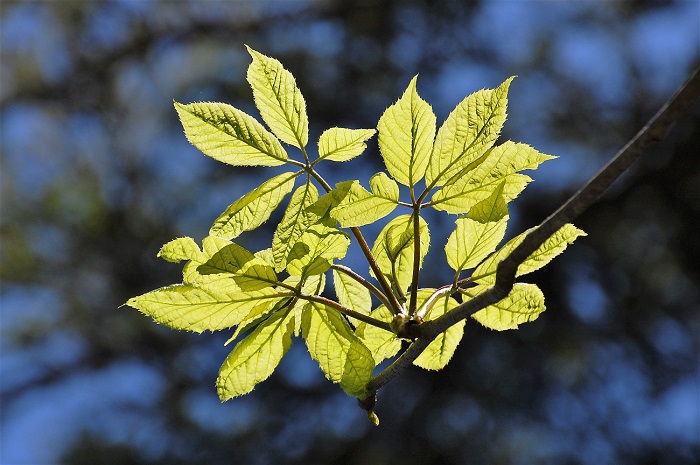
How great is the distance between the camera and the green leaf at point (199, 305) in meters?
0.53

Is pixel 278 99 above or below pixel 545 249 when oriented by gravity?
above

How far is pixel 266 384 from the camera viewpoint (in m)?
3.76

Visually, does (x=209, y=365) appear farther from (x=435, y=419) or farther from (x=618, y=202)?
(x=618, y=202)

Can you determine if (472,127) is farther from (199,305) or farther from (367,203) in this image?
(199,305)

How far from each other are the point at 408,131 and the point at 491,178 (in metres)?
0.07

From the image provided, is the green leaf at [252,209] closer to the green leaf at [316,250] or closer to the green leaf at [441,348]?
the green leaf at [316,250]

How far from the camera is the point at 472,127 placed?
519 millimetres

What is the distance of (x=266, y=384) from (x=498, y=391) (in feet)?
4.12

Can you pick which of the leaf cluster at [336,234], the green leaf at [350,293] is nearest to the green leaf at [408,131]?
the leaf cluster at [336,234]

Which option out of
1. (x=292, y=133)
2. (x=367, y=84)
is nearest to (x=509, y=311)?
(x=292, y=133)

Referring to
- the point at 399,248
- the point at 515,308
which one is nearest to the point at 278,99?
the point at 399,248

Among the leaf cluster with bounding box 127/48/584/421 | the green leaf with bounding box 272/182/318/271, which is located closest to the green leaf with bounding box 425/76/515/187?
the leaf cluster with bounding box 127/48/584/421

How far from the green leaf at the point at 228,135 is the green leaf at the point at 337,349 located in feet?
0.43

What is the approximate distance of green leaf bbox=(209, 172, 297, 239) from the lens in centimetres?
54
